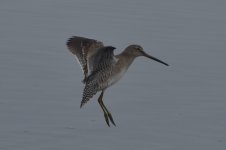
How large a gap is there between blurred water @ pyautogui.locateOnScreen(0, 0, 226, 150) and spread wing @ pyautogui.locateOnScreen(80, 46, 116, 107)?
1.06 metres

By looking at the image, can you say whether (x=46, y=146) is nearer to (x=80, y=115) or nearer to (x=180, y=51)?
(x=80, y=115)

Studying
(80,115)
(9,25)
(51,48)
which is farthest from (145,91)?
(9,25)

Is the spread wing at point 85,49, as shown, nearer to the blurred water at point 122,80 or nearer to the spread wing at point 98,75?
the spread wing at point 98,75

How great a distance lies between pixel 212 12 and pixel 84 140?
7.69 metres

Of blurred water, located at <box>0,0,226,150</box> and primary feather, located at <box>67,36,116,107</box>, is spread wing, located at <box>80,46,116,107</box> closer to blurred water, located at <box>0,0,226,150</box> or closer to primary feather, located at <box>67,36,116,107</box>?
primary feather, located at <box>67,36,116,107</box>

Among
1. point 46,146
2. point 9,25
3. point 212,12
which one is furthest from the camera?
point 212,12

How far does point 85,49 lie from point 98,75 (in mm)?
514

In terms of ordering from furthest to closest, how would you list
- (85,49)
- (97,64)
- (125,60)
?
(125,60) → (85,49) → (97,64)

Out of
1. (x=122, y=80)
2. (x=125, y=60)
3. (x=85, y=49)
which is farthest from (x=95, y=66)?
(x=122, y=80)

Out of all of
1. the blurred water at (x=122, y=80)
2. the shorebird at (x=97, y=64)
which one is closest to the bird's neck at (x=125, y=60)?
the shorebird at (x=97, y=64)

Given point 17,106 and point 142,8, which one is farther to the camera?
point 142,8

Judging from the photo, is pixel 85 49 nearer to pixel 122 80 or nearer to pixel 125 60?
pixel 125 60

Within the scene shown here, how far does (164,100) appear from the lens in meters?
15.0

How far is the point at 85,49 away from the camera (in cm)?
1273
